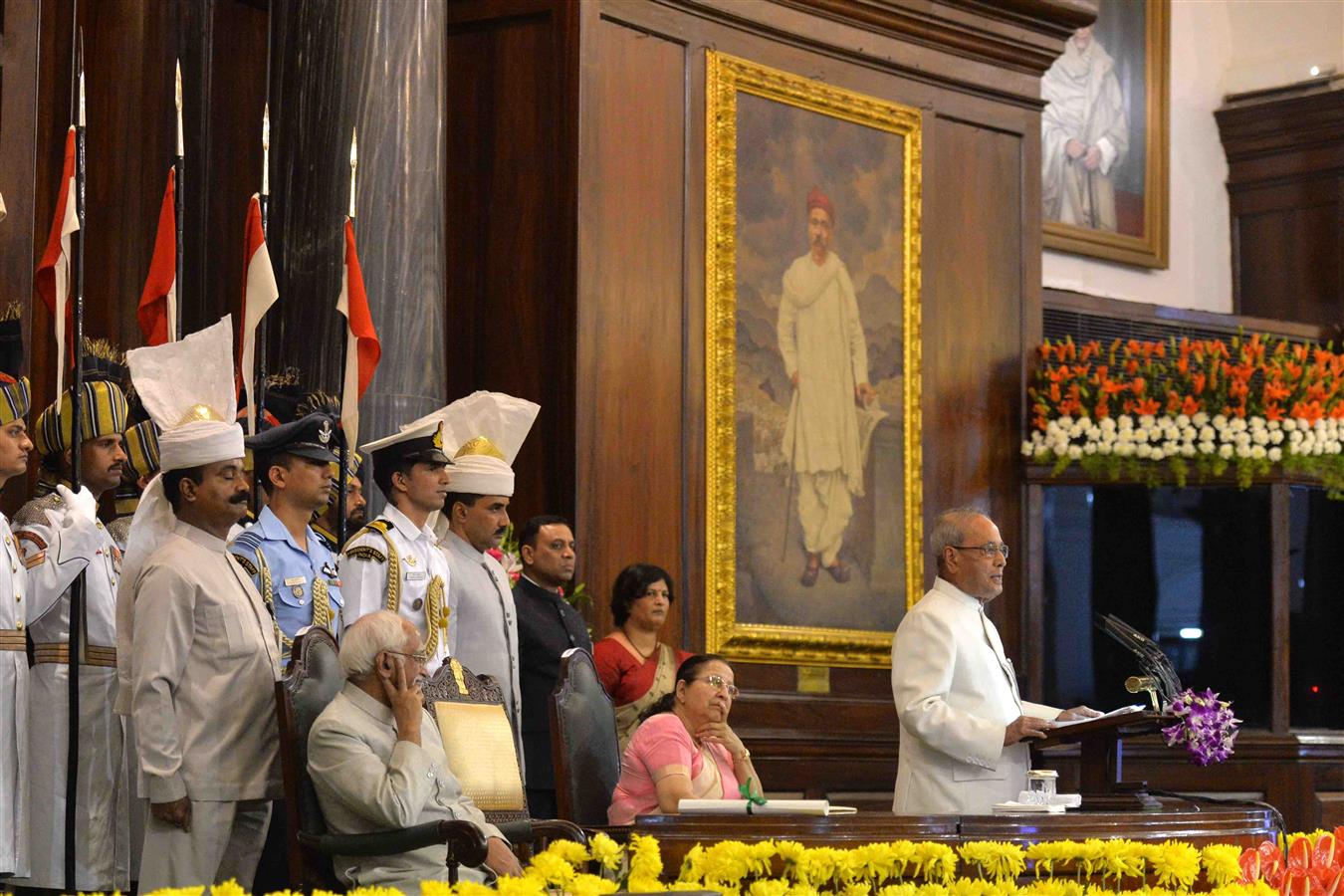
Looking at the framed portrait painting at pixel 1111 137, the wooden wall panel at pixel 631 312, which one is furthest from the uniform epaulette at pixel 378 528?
the framed portrait painting at pixel 1111 137

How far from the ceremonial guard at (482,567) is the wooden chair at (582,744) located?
0.30 metres

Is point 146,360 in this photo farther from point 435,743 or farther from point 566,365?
point 566,365

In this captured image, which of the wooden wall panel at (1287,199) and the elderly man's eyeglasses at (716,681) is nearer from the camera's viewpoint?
the elderly man's eyeglasses at (716,681)

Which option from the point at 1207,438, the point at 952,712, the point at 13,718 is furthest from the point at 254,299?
the point at 1207,438

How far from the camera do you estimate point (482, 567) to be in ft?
21.2

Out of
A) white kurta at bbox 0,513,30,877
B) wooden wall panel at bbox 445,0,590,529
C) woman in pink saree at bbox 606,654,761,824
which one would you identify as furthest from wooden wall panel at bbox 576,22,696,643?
white kurta at bbox 0,513,30,877

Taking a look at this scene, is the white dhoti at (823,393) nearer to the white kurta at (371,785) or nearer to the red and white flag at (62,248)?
the red and white flag at (62,248)

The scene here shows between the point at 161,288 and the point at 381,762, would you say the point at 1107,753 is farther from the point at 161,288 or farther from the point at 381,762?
the point at 161,288

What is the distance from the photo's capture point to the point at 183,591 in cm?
526

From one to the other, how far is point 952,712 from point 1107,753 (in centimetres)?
49

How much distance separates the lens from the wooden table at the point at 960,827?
15.8 feet

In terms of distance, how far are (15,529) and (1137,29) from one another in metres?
10.9

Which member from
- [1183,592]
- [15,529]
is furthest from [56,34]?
[1183,592]

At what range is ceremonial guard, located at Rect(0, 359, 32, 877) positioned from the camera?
5.52 meters
